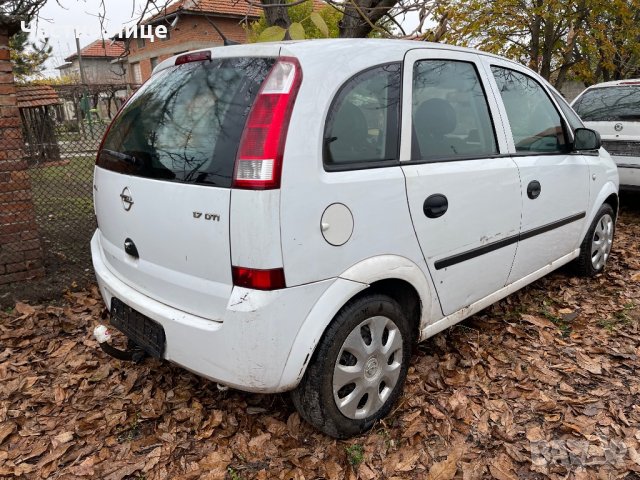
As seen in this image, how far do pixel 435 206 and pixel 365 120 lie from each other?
1.81 feet

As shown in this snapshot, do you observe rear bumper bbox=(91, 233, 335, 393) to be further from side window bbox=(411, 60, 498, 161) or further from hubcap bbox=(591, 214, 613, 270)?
hubcap bbox=(591, 214, 613, 270)

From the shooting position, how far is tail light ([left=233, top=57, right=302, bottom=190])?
71.1 inches

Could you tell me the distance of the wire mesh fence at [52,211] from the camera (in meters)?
3.68

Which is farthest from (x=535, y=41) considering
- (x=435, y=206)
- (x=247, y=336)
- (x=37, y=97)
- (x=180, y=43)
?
(x=180, y=43)

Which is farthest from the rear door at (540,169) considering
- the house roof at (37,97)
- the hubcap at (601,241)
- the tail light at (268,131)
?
the house roof at (37,97)

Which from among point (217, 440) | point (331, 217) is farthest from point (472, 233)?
point (217, 440)

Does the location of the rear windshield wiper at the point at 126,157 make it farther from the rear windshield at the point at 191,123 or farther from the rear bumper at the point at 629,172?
the rear bumper at the point at 629,172

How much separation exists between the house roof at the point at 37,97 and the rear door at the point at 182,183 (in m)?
5.11

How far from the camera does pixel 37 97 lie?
7348 millimetres

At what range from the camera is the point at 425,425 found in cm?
249

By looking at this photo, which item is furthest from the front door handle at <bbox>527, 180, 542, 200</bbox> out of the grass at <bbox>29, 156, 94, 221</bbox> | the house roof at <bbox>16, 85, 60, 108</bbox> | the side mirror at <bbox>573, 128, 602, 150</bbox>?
the house roof at <bbox>16, 85, 60, 108</bbox>

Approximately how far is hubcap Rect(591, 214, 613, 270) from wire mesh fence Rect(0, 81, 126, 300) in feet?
13.6

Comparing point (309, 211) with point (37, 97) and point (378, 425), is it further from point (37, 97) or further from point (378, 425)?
point (37, 97)

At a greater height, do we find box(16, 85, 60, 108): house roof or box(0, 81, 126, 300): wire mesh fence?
box(16, 85, 60, 108): house roof
